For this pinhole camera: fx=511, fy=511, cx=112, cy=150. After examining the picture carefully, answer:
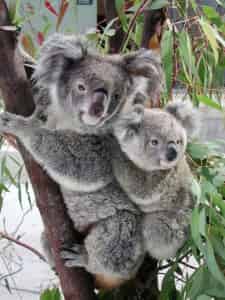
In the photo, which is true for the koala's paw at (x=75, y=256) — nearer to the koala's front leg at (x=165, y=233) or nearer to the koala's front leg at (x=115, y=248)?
the koala's front leg at (x=115, y=248)

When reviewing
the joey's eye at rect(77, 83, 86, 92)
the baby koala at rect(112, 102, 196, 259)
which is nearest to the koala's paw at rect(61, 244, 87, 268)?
the baby koala at rect(112, 102, 196, 259)

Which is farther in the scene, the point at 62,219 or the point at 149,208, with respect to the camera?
the point at 149,208

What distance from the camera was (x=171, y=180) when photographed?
58.2 inches

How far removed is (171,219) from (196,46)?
53cm

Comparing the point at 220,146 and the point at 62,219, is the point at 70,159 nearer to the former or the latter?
the point at 62,219

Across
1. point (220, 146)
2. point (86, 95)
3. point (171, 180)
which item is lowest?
point (171, 180)

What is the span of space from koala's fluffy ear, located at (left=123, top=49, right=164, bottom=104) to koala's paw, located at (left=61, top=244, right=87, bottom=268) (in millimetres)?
473

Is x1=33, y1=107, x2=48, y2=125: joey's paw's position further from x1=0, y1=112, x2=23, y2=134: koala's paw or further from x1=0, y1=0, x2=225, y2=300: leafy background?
x1=0, y1=0, x2=225, y2=300: leafy background

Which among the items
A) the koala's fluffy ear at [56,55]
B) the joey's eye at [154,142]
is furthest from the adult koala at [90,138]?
the joey's eye at [154,142]

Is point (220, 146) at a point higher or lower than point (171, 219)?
higher

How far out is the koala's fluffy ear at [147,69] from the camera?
1349mm

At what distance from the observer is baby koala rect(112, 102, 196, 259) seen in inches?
55.7

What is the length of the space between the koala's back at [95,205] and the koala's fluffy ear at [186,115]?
0.27 metres

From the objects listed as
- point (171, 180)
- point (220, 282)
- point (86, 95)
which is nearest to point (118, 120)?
point (86, 95)
